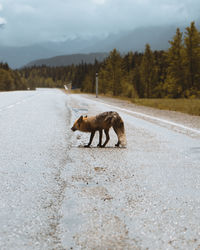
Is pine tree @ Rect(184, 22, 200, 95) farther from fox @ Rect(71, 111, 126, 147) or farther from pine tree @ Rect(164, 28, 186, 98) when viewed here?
fox @ Rect(71, 111, 126, 147)

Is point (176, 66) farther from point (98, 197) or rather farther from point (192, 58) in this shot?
point (98, 197)

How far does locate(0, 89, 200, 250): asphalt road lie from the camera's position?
94.4 inches

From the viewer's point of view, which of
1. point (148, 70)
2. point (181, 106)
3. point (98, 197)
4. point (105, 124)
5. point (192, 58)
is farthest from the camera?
point (148, 70)

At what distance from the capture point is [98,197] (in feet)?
11.0

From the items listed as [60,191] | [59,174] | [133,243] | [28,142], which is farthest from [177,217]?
[28,142]

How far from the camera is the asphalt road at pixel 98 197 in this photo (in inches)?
94.4

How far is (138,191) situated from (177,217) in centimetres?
78

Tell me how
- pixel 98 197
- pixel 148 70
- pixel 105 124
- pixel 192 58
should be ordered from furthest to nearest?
pixel 148 70, pixel 192 58, pixel 105 124, pixel 98 197

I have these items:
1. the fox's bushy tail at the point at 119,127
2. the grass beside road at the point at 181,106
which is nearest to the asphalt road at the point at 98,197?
the fox's bushy tail at the point at 119,127

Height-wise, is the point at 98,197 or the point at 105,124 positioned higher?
the point at 105,124

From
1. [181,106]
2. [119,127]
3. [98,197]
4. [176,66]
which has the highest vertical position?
[176,66]

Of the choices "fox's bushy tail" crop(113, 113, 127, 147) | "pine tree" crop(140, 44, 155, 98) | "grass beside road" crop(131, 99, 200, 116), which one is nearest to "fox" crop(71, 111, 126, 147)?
"fox's bushy tail" crop(113, 113, 127, 147)

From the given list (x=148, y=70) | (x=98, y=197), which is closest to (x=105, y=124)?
(x=98, y=197)

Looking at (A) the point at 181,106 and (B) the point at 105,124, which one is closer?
(B) the point at 105,124
